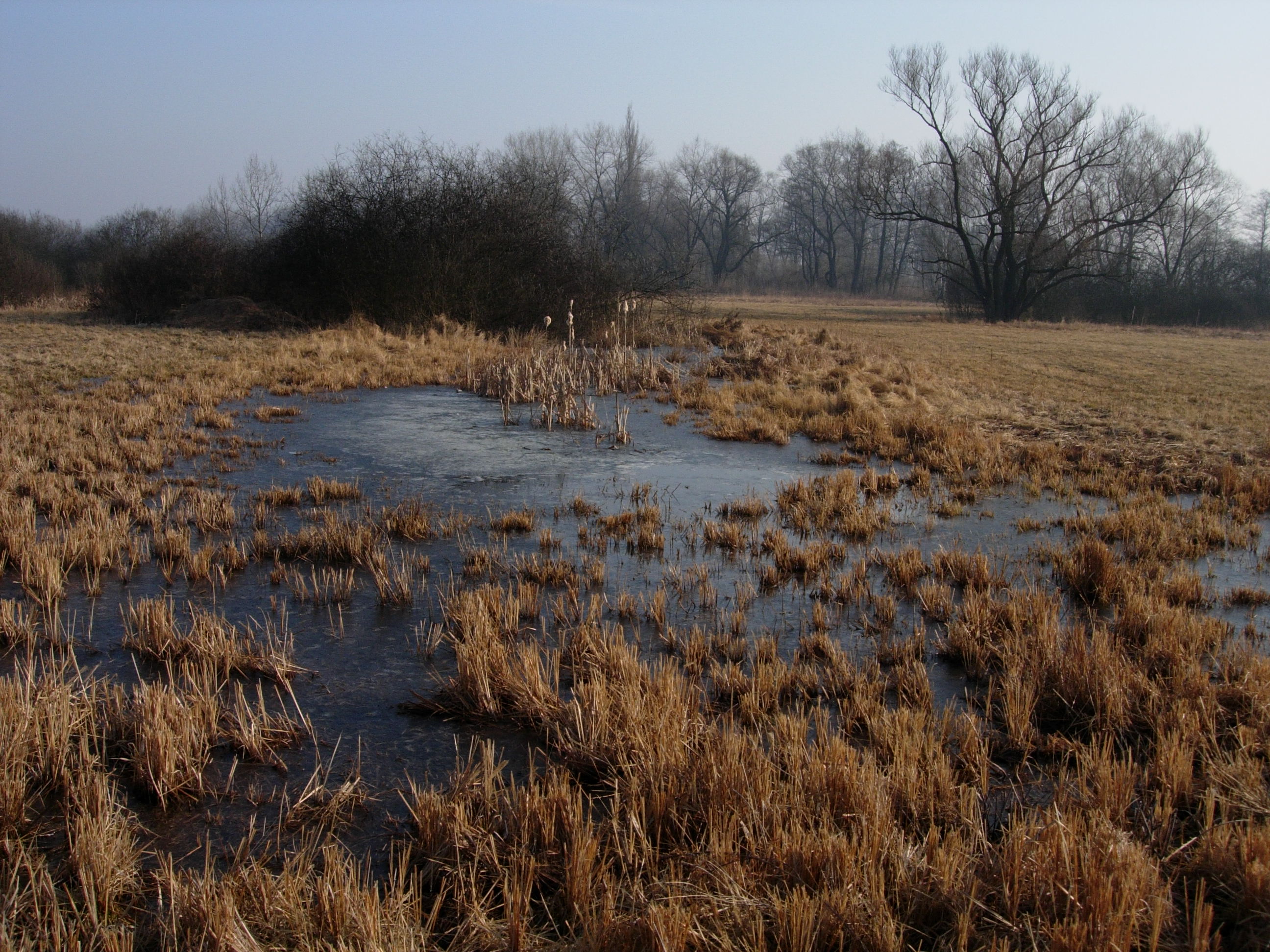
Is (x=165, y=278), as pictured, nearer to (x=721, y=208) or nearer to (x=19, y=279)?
(x=19, y=279)

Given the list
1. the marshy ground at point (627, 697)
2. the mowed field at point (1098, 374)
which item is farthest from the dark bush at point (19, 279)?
the marshy ground at point (627, 697)

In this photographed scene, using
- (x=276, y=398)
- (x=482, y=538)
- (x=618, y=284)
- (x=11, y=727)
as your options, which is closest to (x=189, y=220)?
(x=618, y=284)

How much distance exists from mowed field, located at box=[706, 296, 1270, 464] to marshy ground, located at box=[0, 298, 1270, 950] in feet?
6.37

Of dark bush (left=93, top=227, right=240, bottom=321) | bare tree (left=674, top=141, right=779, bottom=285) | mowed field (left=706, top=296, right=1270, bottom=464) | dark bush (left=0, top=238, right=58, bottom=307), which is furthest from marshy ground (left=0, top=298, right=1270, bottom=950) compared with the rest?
bare tree (left=674, top=141, right=779, bottom=285)

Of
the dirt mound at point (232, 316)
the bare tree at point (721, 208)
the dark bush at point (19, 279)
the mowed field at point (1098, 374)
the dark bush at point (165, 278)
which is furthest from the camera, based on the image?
the bare tree at point (721, 208)

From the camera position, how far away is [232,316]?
25.3 m

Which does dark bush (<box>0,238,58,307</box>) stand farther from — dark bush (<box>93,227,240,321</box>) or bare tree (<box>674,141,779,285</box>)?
bare tree (<box>674,141,779,285</box>)

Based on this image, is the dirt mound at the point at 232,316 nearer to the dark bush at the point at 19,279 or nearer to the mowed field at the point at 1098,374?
the dark bush at the point at 19,279

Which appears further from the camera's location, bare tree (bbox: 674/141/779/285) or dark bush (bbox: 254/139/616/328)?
bare tree (bbox: 674/141/779/285)

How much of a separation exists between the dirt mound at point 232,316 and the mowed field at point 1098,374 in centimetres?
1355

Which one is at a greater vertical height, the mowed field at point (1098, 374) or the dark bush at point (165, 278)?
the dark bush at point (165, 278)

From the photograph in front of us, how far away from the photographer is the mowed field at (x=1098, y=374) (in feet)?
41.9

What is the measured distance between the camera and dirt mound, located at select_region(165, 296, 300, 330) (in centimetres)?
2442

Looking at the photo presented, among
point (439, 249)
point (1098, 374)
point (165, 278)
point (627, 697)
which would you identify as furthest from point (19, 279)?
point (627, 697)
